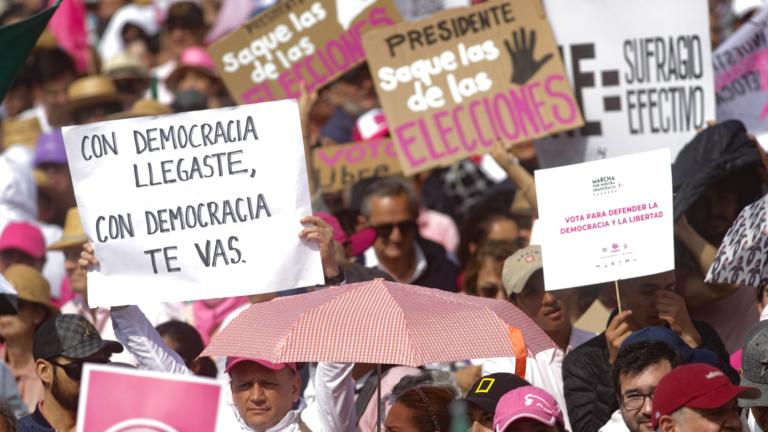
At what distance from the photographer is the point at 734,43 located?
9.68 meters

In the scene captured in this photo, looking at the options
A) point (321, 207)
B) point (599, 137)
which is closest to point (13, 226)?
point (321, 207)

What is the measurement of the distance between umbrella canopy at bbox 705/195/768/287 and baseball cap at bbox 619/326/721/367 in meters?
0.45

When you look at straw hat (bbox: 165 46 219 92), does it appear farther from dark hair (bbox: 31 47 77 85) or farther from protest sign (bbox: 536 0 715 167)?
protest sign (bbox: 536 0 715 167)

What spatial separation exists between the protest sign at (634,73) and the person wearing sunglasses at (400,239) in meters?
0.90

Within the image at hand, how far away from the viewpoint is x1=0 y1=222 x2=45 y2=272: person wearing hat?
9.93 metres

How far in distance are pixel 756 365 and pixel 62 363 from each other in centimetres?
292

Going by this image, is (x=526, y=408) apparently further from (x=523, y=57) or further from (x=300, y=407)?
(x=523, y=57)

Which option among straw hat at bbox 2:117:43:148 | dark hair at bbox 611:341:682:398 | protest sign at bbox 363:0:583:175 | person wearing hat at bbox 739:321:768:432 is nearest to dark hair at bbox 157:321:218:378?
protest sign at bbox 363:0:583:175

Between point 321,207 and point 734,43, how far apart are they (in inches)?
102

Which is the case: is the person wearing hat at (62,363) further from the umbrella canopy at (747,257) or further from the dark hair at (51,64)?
the dark hair at (51,64)

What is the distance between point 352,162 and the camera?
10305 mm

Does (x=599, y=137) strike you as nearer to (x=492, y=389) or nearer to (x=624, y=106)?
(x=624, y=106)

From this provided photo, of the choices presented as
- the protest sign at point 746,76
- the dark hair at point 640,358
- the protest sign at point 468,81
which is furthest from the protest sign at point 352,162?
the dark hair at point 640,358

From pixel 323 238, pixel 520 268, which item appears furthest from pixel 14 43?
pixel 520 268
